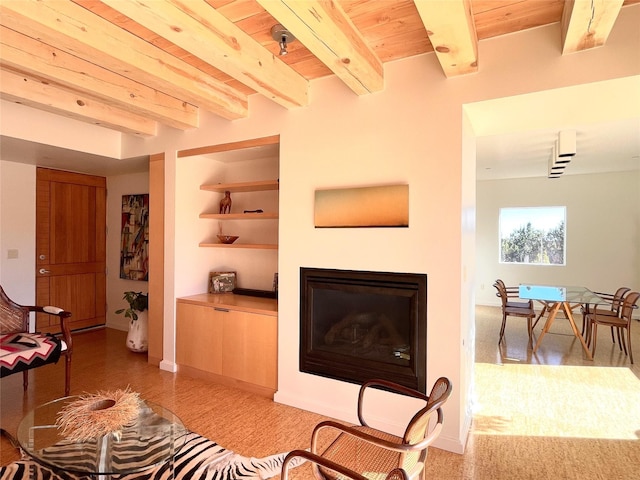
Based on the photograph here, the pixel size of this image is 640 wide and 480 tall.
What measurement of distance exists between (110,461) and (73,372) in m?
2.57

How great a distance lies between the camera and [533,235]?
7.40m

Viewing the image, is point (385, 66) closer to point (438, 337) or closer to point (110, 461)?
point (438, 337)

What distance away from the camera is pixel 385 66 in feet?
8.70

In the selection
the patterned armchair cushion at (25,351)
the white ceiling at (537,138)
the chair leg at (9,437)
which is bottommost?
the chair leg at (9,437)

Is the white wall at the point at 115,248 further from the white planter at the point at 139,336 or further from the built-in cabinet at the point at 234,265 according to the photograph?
the built-in cabinet at the point at 234,265

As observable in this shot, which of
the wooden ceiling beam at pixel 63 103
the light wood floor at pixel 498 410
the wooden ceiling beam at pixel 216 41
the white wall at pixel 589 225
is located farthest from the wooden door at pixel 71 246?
the white wall at pixel 589 225

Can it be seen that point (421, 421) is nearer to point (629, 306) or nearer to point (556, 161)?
point (629, 306)

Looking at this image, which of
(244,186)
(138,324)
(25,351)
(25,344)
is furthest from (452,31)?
(138,324)

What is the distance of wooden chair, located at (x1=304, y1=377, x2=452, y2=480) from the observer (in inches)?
54.7

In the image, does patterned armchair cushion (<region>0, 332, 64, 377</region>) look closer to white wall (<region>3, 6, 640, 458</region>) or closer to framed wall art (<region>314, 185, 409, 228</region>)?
white wall (<region>3, 6, 640, 458</region>)

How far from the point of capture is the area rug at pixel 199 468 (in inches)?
82.9

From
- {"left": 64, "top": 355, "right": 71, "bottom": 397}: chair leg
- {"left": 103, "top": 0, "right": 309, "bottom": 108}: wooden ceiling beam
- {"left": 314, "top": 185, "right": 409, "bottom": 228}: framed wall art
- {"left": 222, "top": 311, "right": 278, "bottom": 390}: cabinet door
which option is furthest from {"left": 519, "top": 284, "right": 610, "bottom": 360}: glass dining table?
{"left": 64, "top": 355, "right": 71, "bottom": 397}: chair leg

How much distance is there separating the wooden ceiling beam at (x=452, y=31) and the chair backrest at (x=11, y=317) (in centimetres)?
411

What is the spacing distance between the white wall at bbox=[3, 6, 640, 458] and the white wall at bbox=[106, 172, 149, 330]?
128 inches
